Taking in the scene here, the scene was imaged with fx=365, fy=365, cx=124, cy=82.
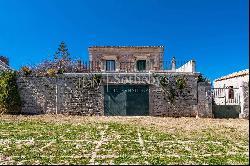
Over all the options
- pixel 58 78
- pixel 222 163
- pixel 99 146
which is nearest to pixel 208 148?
pixel 222 163

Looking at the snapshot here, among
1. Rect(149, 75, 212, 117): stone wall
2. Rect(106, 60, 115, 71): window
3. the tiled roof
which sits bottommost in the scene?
Rect(149, 75, 212, 117): stone wall

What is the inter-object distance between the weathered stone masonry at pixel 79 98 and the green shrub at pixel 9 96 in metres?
0.59

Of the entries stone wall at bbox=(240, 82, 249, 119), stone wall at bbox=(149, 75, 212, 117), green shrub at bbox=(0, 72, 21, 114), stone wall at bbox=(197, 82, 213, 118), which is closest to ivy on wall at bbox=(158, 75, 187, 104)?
stone wall at bbox=(149, 75, 212, 117)

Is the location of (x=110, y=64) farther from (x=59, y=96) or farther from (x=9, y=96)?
(x=9, y=96)

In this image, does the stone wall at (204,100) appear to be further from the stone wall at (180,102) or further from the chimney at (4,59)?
the chimney at (4,59)

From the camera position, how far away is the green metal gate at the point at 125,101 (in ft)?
81.9

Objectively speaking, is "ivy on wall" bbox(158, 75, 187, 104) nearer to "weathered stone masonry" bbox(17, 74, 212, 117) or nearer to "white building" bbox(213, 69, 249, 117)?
"weathered stone masonry" bbox(17, 74, 212, 117)

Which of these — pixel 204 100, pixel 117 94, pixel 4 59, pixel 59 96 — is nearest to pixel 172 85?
pixel 204 100

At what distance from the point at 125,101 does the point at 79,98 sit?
317 centimetres

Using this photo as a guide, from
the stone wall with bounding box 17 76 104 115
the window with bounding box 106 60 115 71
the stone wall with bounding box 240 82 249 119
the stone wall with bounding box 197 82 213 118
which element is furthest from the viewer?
the window with bounding box 106 60 115 71

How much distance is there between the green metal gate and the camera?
81.9ft

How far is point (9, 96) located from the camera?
23953 millimetres

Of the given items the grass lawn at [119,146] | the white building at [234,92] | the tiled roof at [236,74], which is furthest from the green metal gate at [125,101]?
the tiled roof at [236,74]

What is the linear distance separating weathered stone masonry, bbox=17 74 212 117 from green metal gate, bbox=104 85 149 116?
34 centimetres
